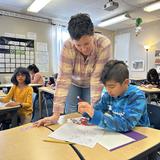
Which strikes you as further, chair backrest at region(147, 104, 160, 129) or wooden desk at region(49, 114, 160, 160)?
chair backrest at region(147, 104, 160, 129)

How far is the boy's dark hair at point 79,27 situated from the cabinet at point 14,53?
15.2 ft

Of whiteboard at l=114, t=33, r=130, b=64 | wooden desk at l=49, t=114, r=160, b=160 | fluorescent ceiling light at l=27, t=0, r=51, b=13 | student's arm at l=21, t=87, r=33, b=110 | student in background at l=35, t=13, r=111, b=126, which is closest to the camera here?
wooden desk at l=49, t=114, r=160, b=160

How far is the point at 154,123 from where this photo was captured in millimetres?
1438

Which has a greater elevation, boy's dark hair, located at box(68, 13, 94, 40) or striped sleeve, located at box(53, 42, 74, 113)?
boy's dark hair, located at box(68, 13, 94, 40)

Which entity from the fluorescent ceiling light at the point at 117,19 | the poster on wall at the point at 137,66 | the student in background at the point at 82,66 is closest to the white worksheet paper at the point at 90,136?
the student in background at the point at 82,66

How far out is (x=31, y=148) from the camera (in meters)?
0.84

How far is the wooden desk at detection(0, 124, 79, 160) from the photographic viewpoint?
0.76 metres

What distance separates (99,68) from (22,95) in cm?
138

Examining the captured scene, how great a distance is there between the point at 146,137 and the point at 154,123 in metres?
0.55

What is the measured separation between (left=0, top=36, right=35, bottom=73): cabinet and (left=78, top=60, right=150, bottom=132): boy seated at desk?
15.7ft

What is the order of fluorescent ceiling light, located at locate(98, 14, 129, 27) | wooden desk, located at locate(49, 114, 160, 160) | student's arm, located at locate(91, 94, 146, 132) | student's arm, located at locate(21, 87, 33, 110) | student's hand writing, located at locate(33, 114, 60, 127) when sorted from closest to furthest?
wooden desk, located at locate(49, 114, 160, 160) < student's arm, located at locate(91, 94, 146, 132) < student's hand writing, located at locate(33, 114, 60, 127) < student's arm, located at locate(21, 87, 33, 110) < fluorescent ceiling light, located at locate(98, 14, 129, 27)

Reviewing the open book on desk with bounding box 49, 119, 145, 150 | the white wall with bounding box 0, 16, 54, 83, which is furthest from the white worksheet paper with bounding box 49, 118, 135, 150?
the white wall with bounding box 0, 16, 54, 83

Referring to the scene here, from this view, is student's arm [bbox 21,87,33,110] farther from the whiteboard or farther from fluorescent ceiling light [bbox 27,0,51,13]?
the whiteboard

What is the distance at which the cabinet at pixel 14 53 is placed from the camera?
5336mm
